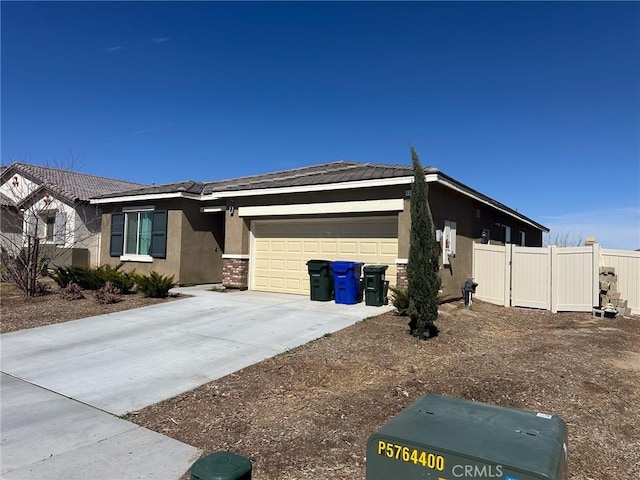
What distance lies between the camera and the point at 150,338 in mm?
8312

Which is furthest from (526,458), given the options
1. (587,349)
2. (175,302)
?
(175,302)

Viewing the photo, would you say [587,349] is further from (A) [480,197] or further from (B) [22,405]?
(B) [22,405]

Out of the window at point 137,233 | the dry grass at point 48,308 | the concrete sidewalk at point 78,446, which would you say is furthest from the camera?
the window at point 137,233

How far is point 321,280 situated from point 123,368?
19.4 ft

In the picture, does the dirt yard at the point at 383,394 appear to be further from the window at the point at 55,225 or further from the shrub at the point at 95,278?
the window at the point at 55,225

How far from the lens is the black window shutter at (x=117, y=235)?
17.2 metres

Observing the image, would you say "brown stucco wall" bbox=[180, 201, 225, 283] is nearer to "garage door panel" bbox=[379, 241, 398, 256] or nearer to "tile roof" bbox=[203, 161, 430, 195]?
→ "tile roof" bbox=[203, 161, 430, 195]

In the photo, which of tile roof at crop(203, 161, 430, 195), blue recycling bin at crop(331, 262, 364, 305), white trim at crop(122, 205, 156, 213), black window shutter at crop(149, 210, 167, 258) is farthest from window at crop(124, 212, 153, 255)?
blue recycling bin at crop(331, 262, 364, 305)

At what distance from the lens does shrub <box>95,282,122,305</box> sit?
11.6 meters

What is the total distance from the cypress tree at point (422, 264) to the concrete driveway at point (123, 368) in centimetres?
175

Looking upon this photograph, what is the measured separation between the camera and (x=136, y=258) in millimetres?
16562

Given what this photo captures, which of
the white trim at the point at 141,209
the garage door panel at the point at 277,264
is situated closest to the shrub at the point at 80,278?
the white trim at the point at 141,209

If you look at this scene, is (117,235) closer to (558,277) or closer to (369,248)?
(369,248)

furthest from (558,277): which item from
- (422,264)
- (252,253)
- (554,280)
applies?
(252,253)
